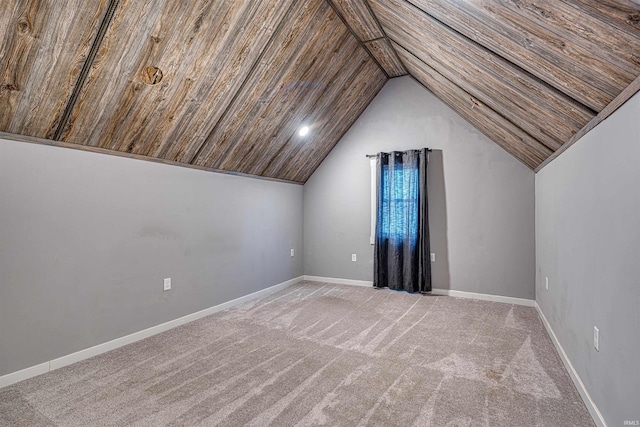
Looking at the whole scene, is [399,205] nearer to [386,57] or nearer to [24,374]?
[386,57]

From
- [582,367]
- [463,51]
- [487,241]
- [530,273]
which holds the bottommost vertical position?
[582,367]

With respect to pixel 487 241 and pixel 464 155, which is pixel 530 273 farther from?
pixel 464 155

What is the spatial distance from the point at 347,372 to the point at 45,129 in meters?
2.71

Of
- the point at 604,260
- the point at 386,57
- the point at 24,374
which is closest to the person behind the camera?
the point at 604,260

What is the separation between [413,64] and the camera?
3.67 metres

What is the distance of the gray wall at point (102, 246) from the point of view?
2178mm

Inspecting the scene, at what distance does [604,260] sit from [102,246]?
133 inches

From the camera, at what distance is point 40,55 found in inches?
74.5

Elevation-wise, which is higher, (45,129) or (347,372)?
(45,129)

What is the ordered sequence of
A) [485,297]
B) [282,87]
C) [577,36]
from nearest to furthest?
1. [577,36]
2. [282,87]
3. [485,297]

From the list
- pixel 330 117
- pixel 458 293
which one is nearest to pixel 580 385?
pixel 458 293

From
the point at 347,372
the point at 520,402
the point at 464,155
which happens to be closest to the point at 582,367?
the point at 520,402

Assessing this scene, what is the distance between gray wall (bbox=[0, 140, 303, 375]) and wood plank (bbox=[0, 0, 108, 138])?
265 mm

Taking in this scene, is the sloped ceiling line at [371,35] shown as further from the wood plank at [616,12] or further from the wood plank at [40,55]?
the wood plank at [616,12]
